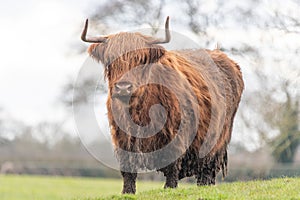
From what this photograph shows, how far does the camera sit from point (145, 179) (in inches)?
1362

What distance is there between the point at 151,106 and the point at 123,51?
0.99 metres

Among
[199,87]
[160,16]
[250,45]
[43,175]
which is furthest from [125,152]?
[43,175]

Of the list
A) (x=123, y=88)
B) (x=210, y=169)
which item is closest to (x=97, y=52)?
(x=123, y=88)

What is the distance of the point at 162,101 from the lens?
10.1 m

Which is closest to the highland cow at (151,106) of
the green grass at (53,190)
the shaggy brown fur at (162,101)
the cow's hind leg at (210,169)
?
the shaggy brown fur at (162,101)

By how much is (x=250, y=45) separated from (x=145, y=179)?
1491 cm

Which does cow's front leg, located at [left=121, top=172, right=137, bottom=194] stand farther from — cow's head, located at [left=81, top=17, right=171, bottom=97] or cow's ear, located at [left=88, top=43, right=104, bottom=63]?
cow's ear, located at [left=88, top=43, right=104, bottom=63]

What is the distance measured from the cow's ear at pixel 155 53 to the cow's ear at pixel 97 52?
2.60 feet

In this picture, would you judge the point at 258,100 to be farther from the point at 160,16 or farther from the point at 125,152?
the point at 125,152

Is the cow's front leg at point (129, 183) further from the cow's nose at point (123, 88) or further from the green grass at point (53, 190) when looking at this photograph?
the green grass at point (53, 190)

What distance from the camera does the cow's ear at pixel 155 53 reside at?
10.0 metres

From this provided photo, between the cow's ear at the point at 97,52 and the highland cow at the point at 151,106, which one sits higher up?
the cow's ear at the point at 97,52

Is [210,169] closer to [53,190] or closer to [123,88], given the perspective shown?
[123,88]

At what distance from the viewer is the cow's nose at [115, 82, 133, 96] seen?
30.1 ft
